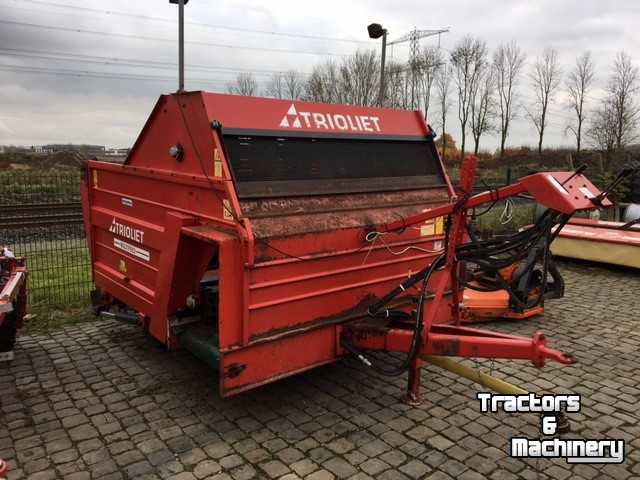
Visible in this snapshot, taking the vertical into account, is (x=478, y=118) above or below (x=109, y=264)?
above

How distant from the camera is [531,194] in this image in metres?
3.24

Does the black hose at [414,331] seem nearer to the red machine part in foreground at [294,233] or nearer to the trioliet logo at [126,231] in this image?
the red machine part in foreground at [294,233]

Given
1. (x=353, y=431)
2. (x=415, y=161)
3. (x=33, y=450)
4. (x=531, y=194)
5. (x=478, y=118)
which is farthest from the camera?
(x=478, y=118)

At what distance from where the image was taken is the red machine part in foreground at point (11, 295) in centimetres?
446

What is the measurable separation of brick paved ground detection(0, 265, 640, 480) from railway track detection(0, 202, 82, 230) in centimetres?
376

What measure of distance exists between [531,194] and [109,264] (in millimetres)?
3989

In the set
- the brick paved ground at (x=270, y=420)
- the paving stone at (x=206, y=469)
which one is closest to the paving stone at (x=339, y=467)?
the brick paved ground at (x=270, y=420)

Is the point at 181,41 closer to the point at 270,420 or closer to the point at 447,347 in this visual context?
the point at 270,420

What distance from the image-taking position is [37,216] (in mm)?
9312

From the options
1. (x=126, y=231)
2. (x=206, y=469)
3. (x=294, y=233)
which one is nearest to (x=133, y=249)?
(x=126, y=231)

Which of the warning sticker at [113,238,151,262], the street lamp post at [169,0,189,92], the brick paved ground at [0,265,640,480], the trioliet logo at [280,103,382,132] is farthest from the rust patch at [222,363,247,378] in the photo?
the street lamp post at [169,0,189,92]

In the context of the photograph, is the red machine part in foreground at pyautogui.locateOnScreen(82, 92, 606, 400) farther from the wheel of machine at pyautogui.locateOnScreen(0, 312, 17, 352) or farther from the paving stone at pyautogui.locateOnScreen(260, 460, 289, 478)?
the wheel of machine at pyautogui.locateOnScreen(0, 312, 17, 352)

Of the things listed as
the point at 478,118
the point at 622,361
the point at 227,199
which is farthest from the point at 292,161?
the point at 478,118

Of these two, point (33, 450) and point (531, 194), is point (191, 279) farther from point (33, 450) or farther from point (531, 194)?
point (531, 194)
